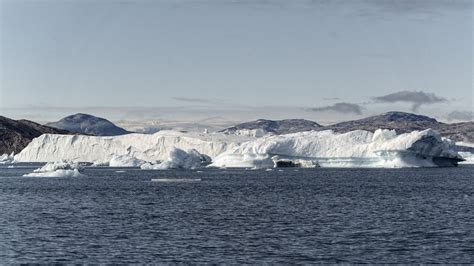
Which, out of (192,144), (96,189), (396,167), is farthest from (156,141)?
(96,189)

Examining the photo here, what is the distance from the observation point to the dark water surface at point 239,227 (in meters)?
27.9

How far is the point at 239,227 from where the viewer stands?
3603cm

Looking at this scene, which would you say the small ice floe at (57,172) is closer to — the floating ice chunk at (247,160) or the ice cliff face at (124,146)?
the floating ice chunk at (247,160)

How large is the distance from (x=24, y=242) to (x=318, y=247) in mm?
11418

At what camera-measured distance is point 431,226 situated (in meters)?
35.9

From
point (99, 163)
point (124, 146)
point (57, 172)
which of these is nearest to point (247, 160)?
point (57, 172)

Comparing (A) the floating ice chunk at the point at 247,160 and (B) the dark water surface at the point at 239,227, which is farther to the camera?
(A) the floating ice chunk at the point at 247,160

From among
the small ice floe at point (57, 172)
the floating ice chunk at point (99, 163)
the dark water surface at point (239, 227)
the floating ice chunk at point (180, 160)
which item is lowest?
the dark water surface at point (239, 227)

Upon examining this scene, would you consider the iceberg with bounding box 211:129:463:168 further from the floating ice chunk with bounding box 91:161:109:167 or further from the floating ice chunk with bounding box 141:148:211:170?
the floating ice chunk with bounding box 91:161:109:167

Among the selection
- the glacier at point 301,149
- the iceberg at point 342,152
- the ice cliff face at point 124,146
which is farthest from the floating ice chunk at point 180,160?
the ice cliff face at point 124,146

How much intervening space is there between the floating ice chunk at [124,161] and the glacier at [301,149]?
0.17m

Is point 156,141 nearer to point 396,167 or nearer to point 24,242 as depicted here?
point 396,167

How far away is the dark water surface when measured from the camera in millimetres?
27859

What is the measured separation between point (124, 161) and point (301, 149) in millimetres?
33519
